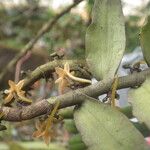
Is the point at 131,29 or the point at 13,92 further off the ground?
the point at 131,29

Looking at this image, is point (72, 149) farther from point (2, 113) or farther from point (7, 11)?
point (7, 11)

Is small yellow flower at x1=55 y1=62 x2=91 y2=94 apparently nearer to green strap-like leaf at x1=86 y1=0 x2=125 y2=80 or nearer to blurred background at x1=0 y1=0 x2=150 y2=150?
green strap-like leaf at x1=86 y1=0 x2=125 y2=80

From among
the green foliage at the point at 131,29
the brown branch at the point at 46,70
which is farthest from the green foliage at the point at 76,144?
the green foliage at the point at 131,29

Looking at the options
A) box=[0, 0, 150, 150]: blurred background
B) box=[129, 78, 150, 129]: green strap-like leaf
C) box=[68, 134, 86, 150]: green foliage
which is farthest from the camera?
box=[0, 0, 150, 150]: blurred background

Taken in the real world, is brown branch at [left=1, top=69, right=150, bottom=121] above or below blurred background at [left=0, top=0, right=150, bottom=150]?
below

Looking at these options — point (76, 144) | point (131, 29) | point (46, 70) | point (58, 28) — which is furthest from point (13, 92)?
point (58, 28)

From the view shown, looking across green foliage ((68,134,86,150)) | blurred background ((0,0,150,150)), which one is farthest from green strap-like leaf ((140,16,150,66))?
blurred background ((0,0,150,150))

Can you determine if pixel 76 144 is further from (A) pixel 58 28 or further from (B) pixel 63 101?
(A) pixel 58 28
